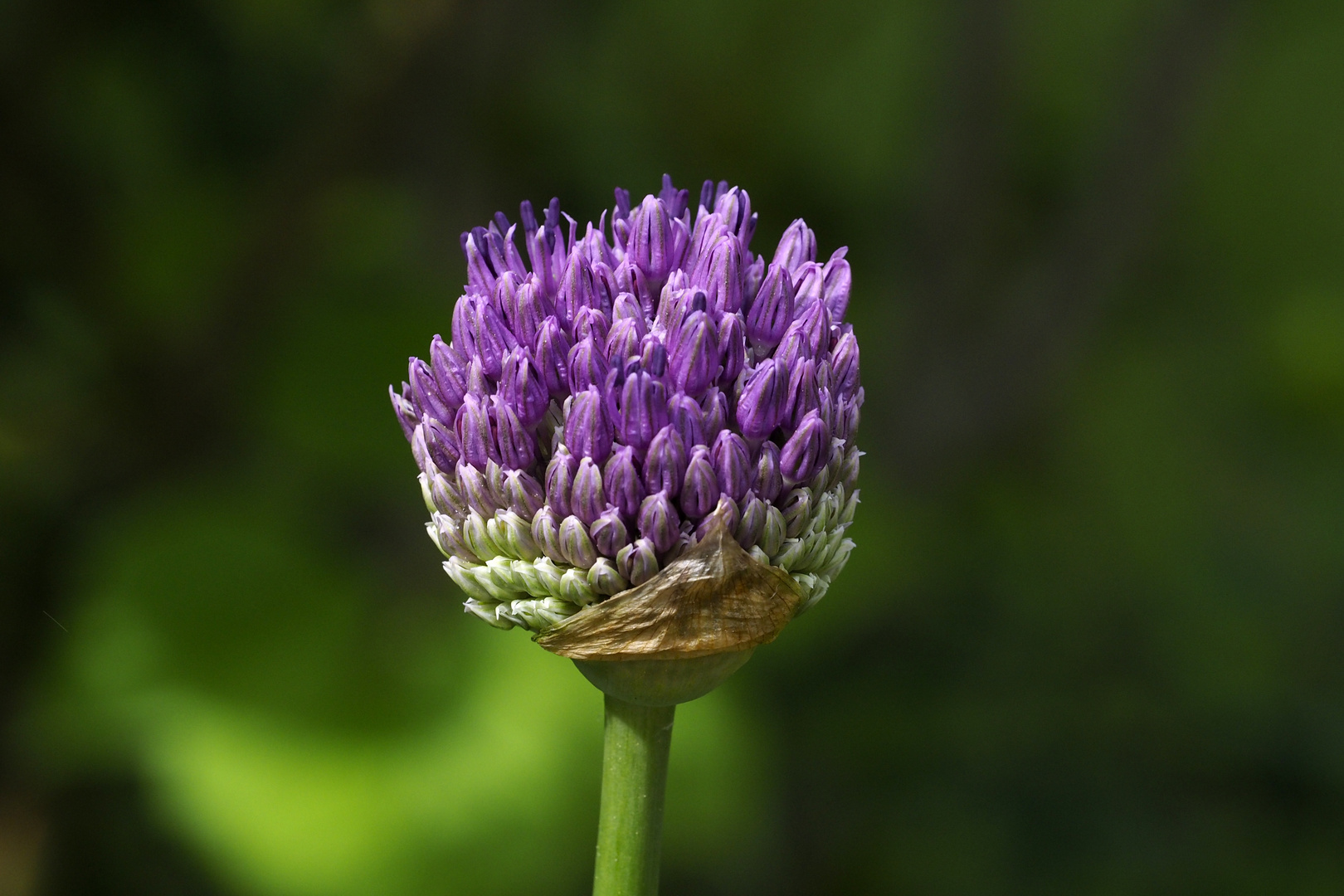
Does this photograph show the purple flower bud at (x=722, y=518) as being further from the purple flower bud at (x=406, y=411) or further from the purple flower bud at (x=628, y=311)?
the purple flower bud at (x=406, y=411)

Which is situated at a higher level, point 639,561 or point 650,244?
point 650,244

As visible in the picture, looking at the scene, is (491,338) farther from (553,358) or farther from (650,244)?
(650,244)

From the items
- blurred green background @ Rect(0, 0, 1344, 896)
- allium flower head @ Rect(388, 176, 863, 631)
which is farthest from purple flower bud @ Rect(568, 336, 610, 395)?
blurred green background @ Rect(0, 0, 1344, 896)

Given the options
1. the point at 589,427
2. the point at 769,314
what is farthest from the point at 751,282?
the point at 589,427

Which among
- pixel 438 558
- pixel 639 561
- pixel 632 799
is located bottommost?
pixel 632 799

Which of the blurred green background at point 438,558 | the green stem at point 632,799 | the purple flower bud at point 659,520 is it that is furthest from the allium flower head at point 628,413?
the blurred green background at point 438,558

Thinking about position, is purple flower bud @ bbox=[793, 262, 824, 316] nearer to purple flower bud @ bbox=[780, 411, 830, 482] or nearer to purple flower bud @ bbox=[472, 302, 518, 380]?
purple flower bud @ bbox=[780, 411, 830, 482]
